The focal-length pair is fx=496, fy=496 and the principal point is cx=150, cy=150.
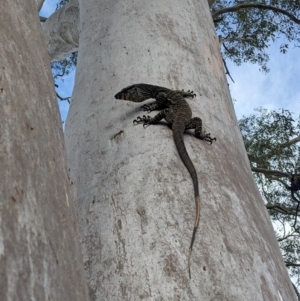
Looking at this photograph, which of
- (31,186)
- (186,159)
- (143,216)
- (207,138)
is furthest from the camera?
(207,138)

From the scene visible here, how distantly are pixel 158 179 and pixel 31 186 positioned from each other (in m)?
0.89

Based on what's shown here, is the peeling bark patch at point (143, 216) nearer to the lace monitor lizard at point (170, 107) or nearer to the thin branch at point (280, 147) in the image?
the lace monitor lizard at point (170, 107)

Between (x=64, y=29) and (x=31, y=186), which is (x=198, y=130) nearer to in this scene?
(x=31, y=186)

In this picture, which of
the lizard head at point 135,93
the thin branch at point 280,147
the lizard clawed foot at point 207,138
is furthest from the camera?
the thin branch at point 280,147

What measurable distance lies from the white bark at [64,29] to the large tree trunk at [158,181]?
2.48 metres

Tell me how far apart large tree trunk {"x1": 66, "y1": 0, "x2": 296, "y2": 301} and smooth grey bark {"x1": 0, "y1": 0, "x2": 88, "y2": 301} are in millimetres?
569

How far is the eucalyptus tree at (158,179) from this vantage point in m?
1.60

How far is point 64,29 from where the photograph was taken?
5.34 m

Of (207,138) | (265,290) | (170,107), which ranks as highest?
(170,107)

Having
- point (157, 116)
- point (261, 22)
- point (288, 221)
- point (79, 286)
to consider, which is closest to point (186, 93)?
point (157, 116)

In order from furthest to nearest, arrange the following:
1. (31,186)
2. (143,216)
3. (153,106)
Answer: (153,106) < (143,216) < (31,186)

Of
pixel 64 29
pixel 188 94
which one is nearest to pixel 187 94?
pixel 188 94

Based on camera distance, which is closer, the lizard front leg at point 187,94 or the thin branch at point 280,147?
the lizard front leg at point 187,94

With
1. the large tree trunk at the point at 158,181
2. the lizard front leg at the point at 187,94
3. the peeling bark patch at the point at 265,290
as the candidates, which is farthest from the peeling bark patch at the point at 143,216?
the lizard front leg at the point at 187,94
